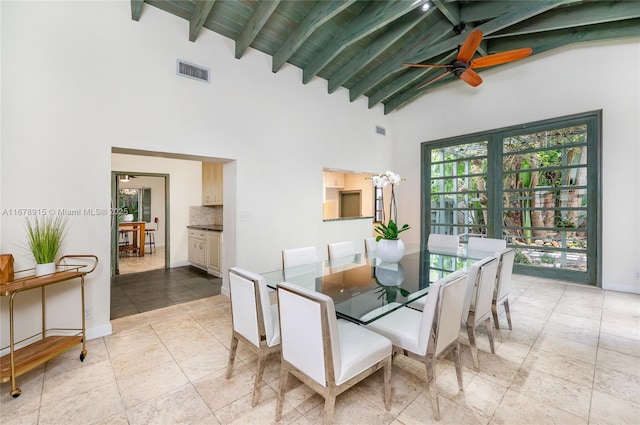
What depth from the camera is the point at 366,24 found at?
3.33m

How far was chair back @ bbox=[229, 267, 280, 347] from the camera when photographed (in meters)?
1.72

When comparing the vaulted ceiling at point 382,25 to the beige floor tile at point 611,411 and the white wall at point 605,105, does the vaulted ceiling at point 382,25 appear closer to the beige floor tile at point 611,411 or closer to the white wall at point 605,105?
the white wall at point 605,105

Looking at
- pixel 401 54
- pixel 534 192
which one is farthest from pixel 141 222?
pixel 534 192

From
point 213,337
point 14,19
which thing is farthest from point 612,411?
point 14,19

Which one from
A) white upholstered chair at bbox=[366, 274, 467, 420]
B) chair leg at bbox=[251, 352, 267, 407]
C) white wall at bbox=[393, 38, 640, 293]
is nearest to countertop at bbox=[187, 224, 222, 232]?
chair leg at bbox=[251, 352, 267, 407]

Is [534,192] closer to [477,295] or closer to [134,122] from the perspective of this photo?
[477,295]

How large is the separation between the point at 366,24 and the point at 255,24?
1.37 m

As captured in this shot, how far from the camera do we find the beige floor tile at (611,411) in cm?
163

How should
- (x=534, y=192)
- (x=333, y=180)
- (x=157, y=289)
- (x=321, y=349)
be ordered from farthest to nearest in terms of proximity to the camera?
(x=333, y=180)
(x=534, y=192)
(x=157, y=289)
(x=321, y=349)

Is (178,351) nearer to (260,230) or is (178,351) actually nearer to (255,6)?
(260,230)

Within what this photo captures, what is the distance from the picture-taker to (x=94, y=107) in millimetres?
2693

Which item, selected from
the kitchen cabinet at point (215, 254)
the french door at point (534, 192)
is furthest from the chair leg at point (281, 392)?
the french door at point (534, 192)

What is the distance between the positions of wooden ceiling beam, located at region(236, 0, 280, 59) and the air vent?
22.6 inches

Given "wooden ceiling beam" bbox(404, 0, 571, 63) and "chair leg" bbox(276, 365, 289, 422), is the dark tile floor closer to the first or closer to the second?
"chair leg" bbox(276, 365, 289, 422)
